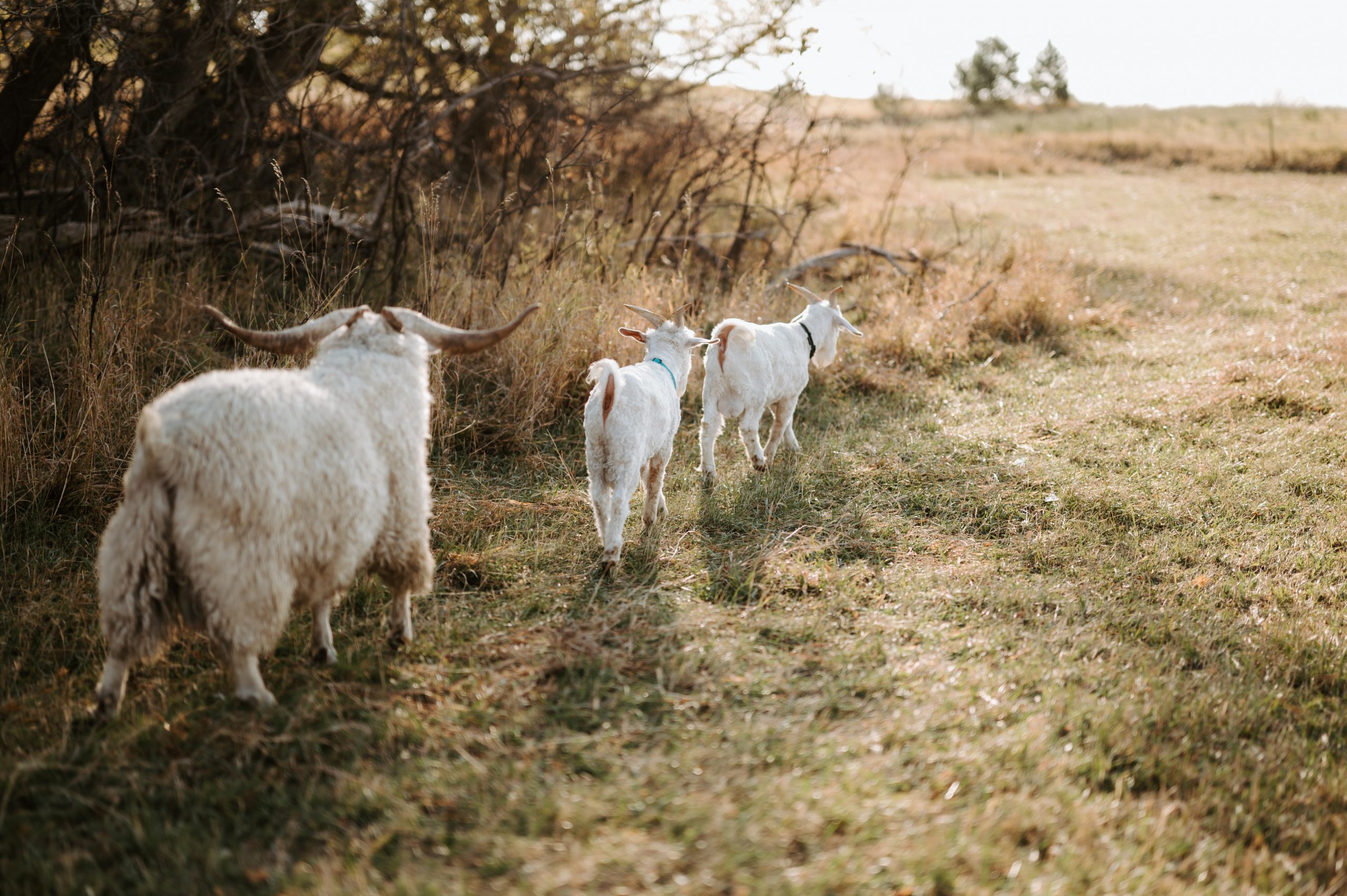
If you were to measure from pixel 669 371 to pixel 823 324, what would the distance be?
6.40 feet

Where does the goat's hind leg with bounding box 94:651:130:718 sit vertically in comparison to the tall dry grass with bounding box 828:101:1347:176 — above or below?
Answer: below

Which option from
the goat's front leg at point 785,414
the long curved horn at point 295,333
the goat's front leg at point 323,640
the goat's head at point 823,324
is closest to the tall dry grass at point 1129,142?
the goat's head at point 823,324

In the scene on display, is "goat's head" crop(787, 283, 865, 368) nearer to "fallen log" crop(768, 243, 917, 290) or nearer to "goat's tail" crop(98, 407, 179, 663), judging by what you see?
"fallen log" crop(768, 243, 917, 290)

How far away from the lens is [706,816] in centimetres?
273

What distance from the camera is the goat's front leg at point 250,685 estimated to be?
3176mm

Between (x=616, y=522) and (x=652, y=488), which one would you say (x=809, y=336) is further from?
(x=616, y=522)

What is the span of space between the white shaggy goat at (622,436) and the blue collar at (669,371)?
0.6 inches

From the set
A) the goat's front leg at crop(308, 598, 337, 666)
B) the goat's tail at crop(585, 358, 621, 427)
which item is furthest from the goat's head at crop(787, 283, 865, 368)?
the goat's front leg at crop(308, 598, 337, 666)

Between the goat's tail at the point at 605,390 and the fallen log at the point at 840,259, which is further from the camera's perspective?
the fallen log at the point at 840,259

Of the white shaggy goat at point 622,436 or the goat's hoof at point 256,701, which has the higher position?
the white shaggy goat at point 622,436

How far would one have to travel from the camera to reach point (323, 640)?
3.60m

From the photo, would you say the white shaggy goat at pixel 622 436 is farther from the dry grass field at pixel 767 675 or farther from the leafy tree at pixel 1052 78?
the leafy tree at pixel 1052 78

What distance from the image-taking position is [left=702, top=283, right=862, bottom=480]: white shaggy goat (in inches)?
224

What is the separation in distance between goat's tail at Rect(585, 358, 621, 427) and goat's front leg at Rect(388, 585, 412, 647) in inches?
50.7
